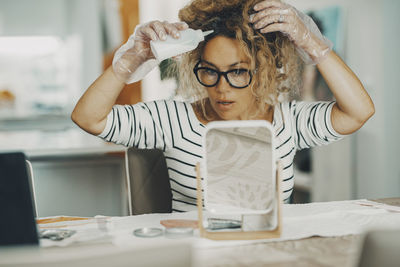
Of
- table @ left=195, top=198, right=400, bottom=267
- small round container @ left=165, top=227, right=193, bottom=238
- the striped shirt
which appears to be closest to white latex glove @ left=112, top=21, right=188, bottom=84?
the striped shirt

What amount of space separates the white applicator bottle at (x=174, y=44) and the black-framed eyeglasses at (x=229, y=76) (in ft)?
0.39

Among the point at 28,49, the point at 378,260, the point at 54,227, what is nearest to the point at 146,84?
the point at 28,49

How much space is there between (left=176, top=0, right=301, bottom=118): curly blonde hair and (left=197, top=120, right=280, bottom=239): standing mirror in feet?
1.23

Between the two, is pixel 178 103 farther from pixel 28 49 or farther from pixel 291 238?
pixel 28 49

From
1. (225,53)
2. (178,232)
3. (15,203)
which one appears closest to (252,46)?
(225,53)

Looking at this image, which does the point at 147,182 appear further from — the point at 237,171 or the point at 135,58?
the point at 237,171

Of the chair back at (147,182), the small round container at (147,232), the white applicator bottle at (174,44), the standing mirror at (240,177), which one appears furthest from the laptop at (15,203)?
the chair back at (147,182)

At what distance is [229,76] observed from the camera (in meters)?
1.36

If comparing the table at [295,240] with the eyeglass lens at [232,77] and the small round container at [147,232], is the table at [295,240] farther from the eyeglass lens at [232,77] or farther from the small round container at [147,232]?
the eyeglass lens at [232,77]

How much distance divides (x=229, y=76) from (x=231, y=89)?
0.13 ft

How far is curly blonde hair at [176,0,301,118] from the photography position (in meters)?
1.39

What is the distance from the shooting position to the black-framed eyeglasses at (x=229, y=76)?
1358mm

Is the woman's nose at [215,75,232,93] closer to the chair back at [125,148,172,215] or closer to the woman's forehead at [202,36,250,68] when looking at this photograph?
the woman's forehead at [202,36,250,68]

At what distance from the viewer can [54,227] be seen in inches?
44.2
